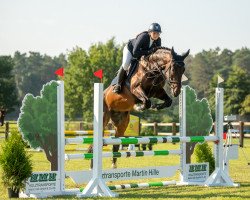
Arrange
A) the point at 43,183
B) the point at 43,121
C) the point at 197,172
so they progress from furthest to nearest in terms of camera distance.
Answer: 1. the point at 197,172
2. the point at 43,121
3. the point at 43,183

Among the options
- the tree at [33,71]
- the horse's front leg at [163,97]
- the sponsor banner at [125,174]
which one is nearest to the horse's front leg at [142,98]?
the horse's front leg at [163,97]

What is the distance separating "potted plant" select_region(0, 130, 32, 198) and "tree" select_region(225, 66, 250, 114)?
40125mm

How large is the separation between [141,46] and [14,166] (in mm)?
2583

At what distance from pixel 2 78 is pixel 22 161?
51.5 metres

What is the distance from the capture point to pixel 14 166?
6.61 m

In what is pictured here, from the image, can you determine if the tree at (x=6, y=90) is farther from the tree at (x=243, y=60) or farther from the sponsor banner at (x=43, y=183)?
the tree at (x=243, y=60)

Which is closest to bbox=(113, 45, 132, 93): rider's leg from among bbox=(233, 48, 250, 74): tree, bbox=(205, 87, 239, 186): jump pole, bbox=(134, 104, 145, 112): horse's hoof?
bbox=(134, 104, 145, 112): horse's hoof

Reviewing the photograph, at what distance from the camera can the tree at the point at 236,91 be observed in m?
46.2

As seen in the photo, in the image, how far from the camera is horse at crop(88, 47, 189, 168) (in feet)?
23.4

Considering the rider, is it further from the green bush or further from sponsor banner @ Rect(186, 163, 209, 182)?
the green bush

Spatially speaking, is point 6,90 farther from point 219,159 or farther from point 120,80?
point 219,159

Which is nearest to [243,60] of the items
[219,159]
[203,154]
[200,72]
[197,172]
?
[200,72]

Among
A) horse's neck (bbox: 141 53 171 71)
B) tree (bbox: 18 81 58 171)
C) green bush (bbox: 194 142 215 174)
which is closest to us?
tree (bbox: 18 81 58 171)

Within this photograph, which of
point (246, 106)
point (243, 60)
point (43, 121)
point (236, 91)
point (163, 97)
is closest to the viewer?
point (43, 121)
